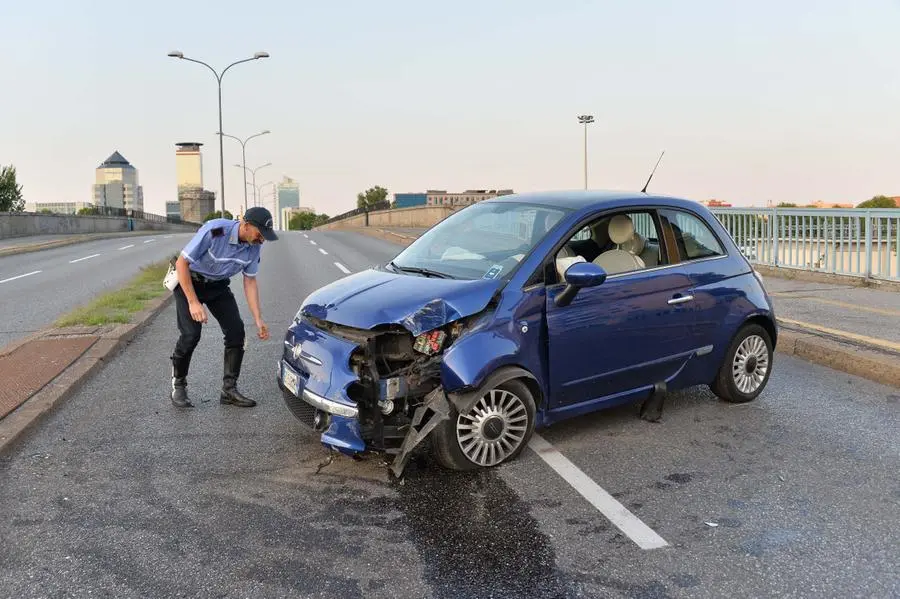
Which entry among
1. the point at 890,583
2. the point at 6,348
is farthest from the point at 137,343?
the point at 890,583

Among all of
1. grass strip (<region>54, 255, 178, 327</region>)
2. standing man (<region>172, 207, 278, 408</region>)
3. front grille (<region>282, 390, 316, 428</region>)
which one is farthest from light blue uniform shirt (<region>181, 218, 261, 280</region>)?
grass strip (<region>54, 255, 178, 327</region>)

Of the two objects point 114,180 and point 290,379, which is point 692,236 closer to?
point 290,379

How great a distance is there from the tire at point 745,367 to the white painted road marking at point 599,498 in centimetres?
161

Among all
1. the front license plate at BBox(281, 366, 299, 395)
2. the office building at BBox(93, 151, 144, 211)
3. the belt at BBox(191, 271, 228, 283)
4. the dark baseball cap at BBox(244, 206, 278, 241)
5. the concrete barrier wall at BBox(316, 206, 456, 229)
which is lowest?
the front license plate at BBox(281, 366, 299, 395)

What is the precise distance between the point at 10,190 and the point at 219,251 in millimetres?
57172

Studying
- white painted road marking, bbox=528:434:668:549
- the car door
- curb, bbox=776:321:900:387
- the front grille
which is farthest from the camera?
curb, bbox=776:321:900:387

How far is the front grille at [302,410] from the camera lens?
434 cm

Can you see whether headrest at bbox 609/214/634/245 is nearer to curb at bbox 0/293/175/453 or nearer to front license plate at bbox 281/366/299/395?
front license plate at bbox 281/366/299/395

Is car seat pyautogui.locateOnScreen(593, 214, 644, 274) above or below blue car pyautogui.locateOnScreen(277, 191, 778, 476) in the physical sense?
above

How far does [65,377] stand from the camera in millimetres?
6160

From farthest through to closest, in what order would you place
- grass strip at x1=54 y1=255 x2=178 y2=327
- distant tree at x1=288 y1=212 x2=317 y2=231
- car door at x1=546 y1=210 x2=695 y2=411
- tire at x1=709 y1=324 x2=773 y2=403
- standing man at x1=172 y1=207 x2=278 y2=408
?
distant tree at x1=288 y1=212 x2=317 y2=231 < grass strip at x1=54 y1=255 x2=178 y2=327 < tire at x1=709 y1=324 x2=773 y2=403 < standing man at x1=172 y1=207 x2=278 y2=408 < car door at x1=546 y1=210 x2=695 y2=411

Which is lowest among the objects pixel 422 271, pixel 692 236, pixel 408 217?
pixel 422 271

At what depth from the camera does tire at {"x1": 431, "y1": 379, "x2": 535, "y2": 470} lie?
4066 mm

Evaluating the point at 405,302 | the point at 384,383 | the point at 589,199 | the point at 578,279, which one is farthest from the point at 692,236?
the point at 384,383
